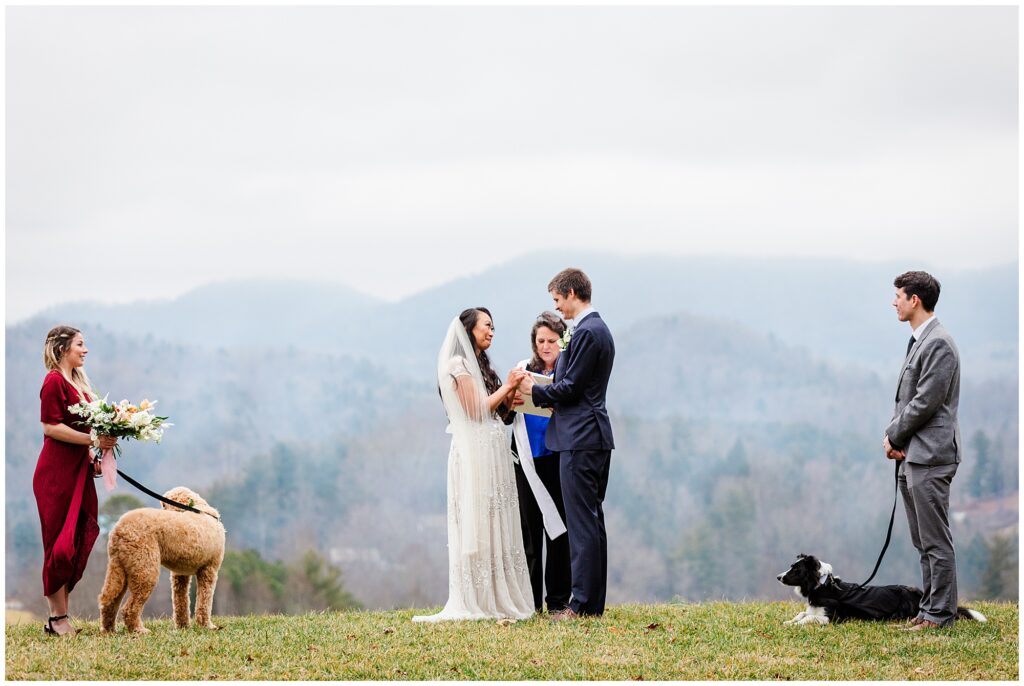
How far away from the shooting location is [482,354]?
29.1ft

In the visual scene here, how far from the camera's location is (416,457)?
236 feet

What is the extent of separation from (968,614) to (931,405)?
180 cm

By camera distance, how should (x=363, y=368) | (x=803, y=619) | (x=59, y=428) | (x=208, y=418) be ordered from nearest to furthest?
(x=59, y=428), (x=803, y=619), (x=208, y=418), (x=363, y=368)

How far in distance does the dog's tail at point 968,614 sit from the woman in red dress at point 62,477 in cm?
683

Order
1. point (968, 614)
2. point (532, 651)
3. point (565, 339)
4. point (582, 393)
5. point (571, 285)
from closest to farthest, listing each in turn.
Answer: point (532, 651)
point (968, 614)
point (582, 393)
point (571, 285)
point (565, 339)

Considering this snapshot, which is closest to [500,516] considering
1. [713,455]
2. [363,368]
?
[713,455]

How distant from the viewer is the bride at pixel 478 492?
28.3ft

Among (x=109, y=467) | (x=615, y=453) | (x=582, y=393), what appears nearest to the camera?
(x=109, y=467)

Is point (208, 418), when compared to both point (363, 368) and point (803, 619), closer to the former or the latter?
point (363, 368)

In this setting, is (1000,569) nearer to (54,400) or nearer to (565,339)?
(565,339)

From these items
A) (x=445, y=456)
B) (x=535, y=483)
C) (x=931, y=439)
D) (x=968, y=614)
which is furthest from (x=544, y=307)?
(x=931, y=439)

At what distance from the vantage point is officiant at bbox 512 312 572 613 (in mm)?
8977

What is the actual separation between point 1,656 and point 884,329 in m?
95.2

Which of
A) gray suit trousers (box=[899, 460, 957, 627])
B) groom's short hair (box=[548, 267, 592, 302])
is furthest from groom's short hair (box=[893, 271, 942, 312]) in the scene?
groom's short hair (box=[548, 267, 592, 302])
